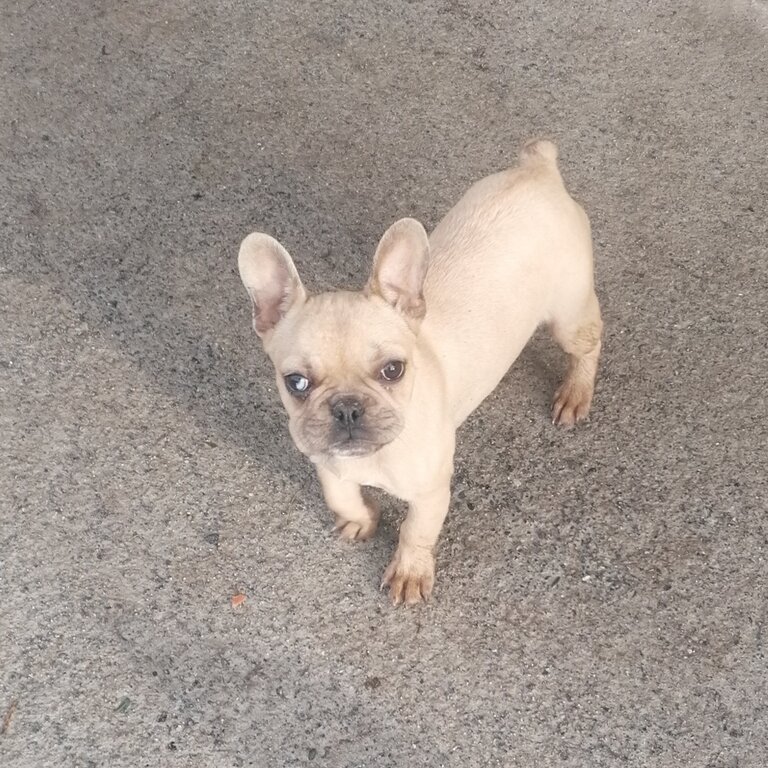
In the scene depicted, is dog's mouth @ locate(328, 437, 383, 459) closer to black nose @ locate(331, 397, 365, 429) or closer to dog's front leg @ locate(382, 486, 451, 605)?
black nose @ locate(331, 397, 365, 429)

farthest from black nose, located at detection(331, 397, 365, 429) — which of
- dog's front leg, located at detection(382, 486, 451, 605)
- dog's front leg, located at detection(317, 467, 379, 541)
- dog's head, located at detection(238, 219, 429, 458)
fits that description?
dog's front leg, located at detection(382, 486, 451, 605)

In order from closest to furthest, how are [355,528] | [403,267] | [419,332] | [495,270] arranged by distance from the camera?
[403,267] → [419,332] → [495,270] → [355,528]

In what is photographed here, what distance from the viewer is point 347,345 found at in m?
2.31

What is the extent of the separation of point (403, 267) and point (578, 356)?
1232 millimetres

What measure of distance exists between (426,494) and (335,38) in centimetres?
301

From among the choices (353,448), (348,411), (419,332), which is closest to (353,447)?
(353,448)

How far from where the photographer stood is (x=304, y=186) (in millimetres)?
4059

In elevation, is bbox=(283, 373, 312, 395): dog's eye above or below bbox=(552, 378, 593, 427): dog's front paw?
above

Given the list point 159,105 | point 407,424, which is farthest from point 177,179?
point 407,424

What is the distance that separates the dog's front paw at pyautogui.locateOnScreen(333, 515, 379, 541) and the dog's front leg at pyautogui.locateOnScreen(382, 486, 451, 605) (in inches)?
5.8

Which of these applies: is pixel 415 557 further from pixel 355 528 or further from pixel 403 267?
pixel 403 267

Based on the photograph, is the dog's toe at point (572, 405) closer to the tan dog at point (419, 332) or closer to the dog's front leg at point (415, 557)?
the tan dog at point (419, 332)

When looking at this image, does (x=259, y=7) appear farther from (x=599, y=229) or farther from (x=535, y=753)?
(x=535, y=753)

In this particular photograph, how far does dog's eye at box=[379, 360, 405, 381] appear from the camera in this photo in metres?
2.33
